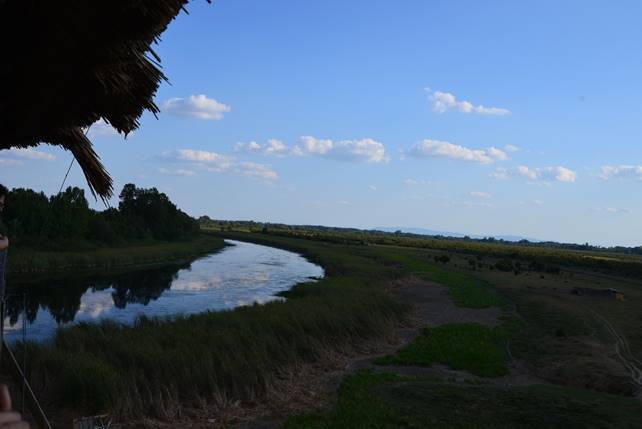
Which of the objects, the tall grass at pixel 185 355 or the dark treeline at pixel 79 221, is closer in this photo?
the tall grass at pixel 185 355

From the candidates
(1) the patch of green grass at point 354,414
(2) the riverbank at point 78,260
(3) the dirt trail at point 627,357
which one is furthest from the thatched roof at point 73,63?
(2) the riverbank at point 78,260

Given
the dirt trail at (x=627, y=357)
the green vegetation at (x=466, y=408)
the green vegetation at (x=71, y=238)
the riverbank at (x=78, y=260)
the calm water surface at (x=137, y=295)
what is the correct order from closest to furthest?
the green vegetation at (x=466, y=408), the dirt trail at (x=627, y=357), the calm water surface at (x=137, y=295), the riverbank at (x=78, y=260), the green vegetation at (x=71, y=238)

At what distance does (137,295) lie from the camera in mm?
38344

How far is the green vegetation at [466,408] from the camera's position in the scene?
13211 mm

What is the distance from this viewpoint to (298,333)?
20.6 metres

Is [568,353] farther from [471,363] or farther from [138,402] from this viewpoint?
[138,402]

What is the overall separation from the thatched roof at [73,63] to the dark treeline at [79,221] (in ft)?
119

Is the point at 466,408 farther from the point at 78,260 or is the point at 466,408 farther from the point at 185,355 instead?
the point at 78,260

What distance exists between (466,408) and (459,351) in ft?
26.0

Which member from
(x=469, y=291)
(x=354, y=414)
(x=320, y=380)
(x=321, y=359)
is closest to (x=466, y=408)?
(x=354, y=414)

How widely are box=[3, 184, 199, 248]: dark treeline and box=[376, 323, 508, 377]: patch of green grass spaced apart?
2709 centimetres

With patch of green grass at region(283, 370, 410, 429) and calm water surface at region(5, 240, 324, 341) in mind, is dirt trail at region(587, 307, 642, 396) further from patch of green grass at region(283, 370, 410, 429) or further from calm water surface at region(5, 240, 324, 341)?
calm water surface at region(5, 240, 324, 341)

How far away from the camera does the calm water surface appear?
29.1 meters

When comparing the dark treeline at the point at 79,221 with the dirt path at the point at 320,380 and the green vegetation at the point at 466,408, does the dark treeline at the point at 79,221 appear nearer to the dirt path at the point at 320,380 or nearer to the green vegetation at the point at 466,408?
the dirt path at the point at 320,380
